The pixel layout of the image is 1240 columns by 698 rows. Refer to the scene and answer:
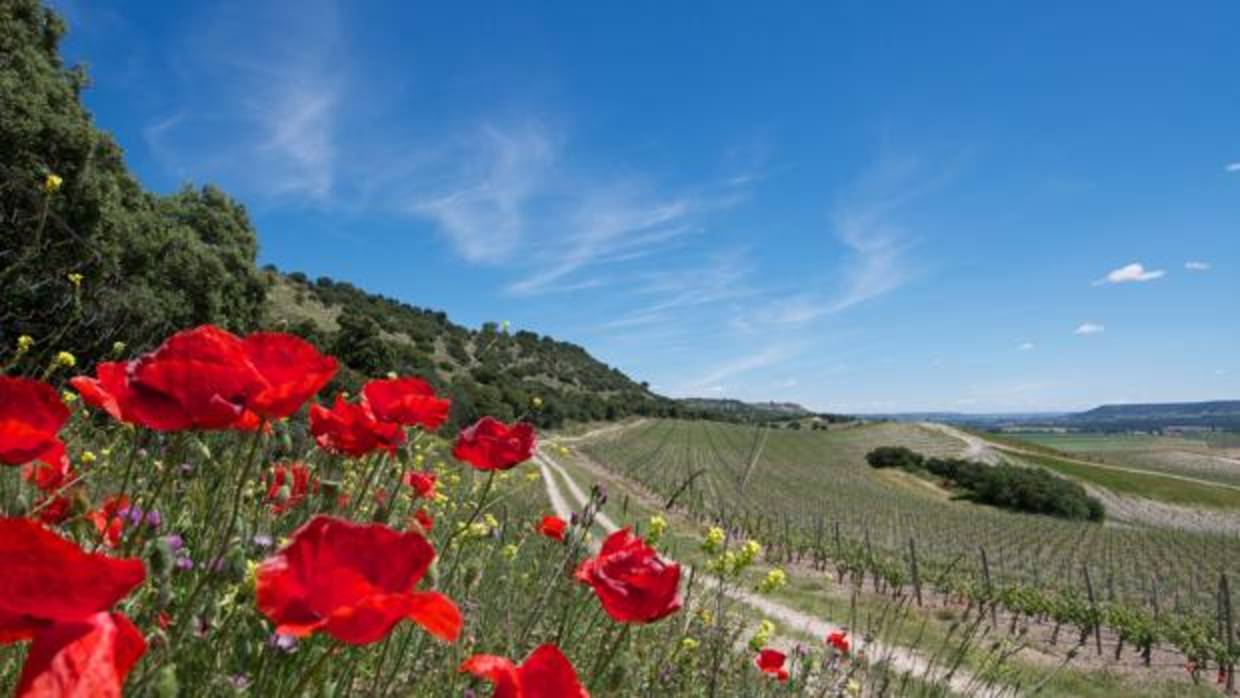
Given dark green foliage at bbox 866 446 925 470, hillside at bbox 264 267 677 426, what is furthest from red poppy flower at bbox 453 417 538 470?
dark green foliage at bbox 866 446 925 470

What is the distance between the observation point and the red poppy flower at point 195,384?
3.03 feet

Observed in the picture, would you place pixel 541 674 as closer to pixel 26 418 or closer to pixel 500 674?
pixel 500 674

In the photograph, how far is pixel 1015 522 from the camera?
42000 mm

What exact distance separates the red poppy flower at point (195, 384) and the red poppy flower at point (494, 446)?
2.96 feet

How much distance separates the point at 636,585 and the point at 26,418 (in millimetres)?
930

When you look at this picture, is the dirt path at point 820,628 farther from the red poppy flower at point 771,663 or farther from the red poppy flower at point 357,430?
the red poppy flower at point 357,430

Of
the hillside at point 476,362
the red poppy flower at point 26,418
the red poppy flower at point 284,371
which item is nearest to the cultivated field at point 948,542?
the red poppy flower at point 284,371

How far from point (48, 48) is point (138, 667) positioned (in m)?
19.0

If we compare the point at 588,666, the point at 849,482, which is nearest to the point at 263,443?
the point at 588,666

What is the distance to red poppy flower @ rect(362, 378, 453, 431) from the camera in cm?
156

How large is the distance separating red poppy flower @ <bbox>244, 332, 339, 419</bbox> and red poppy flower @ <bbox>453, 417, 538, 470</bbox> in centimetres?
83

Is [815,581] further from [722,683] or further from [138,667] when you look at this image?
[138,667]

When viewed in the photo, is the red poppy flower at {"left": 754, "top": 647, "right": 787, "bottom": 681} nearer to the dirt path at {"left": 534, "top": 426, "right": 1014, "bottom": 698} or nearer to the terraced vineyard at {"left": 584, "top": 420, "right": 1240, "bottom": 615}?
the dirt path at {"left": 534, "top": 426, "right": 1014, "bottom": 698}

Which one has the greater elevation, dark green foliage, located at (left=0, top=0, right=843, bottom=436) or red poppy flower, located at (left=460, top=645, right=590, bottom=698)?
dark green foliage, located at (left=0, top=0, right=843, bottom=436)
